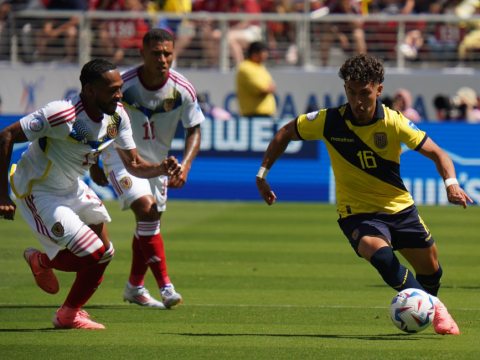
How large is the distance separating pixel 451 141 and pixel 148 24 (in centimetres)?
→ 826

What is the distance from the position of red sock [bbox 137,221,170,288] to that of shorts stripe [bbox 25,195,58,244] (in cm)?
141

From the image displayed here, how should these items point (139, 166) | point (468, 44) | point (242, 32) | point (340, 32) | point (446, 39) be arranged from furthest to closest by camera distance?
point (242, 32)
point (340, 32)
point (446, 39)
point (468, 44)
point (139, 166)

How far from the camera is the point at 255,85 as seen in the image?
50.9ft

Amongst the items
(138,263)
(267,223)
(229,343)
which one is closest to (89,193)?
(138,263)

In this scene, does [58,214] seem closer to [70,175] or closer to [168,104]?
[70,175]

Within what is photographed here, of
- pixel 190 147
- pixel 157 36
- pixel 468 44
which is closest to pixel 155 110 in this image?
pixel 190 147

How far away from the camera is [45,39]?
1991 cm

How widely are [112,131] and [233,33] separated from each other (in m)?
13.7

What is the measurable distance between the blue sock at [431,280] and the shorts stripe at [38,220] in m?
2.87

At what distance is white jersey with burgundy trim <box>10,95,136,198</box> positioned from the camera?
5812 millimetres

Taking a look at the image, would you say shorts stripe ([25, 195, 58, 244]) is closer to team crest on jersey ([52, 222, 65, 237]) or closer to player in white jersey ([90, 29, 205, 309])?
team crest on jersey ([52, 222, 65, 237])

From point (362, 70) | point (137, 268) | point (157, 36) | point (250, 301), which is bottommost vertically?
point (250, 301)

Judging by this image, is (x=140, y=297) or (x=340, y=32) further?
(x=340, y=32)

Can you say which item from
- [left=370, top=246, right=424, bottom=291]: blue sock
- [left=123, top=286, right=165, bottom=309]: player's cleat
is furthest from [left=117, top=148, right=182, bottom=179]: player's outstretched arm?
[left=370, top=246, right=424, bottom=291]: blue sock
